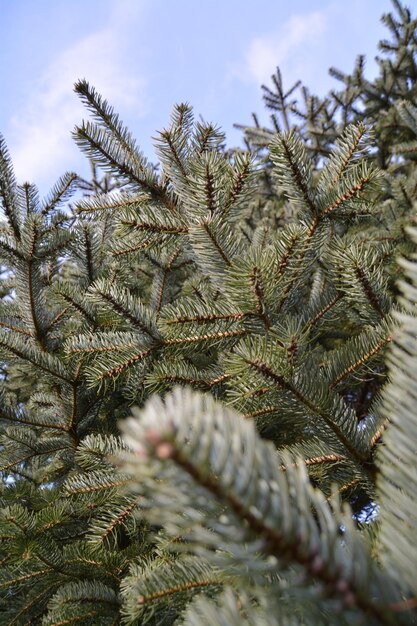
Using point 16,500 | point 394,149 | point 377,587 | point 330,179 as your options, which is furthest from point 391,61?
point 377,587

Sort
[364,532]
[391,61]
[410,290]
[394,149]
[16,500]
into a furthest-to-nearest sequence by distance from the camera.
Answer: [391,61] < [394,149] < [16,500] < [364,532] < [410,290]

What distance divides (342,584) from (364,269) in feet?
3.86

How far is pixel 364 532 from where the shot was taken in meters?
0.88

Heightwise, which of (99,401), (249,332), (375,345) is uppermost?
(99,401)

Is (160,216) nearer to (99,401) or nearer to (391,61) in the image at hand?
(99,401)

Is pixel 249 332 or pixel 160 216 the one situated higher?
pixel 160 216

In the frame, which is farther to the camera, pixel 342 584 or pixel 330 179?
pixel 330 179

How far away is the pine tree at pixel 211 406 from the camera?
1.55 ft

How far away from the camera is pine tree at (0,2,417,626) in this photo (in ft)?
1.55

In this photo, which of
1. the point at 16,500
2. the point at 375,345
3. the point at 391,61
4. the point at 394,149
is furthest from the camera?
the point at 391,61

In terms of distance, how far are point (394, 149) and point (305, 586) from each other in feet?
15.1

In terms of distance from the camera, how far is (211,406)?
54 cm

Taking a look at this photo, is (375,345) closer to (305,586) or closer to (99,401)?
(305,586)

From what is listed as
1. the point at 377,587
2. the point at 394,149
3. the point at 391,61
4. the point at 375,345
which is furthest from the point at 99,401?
the point at 391,61
